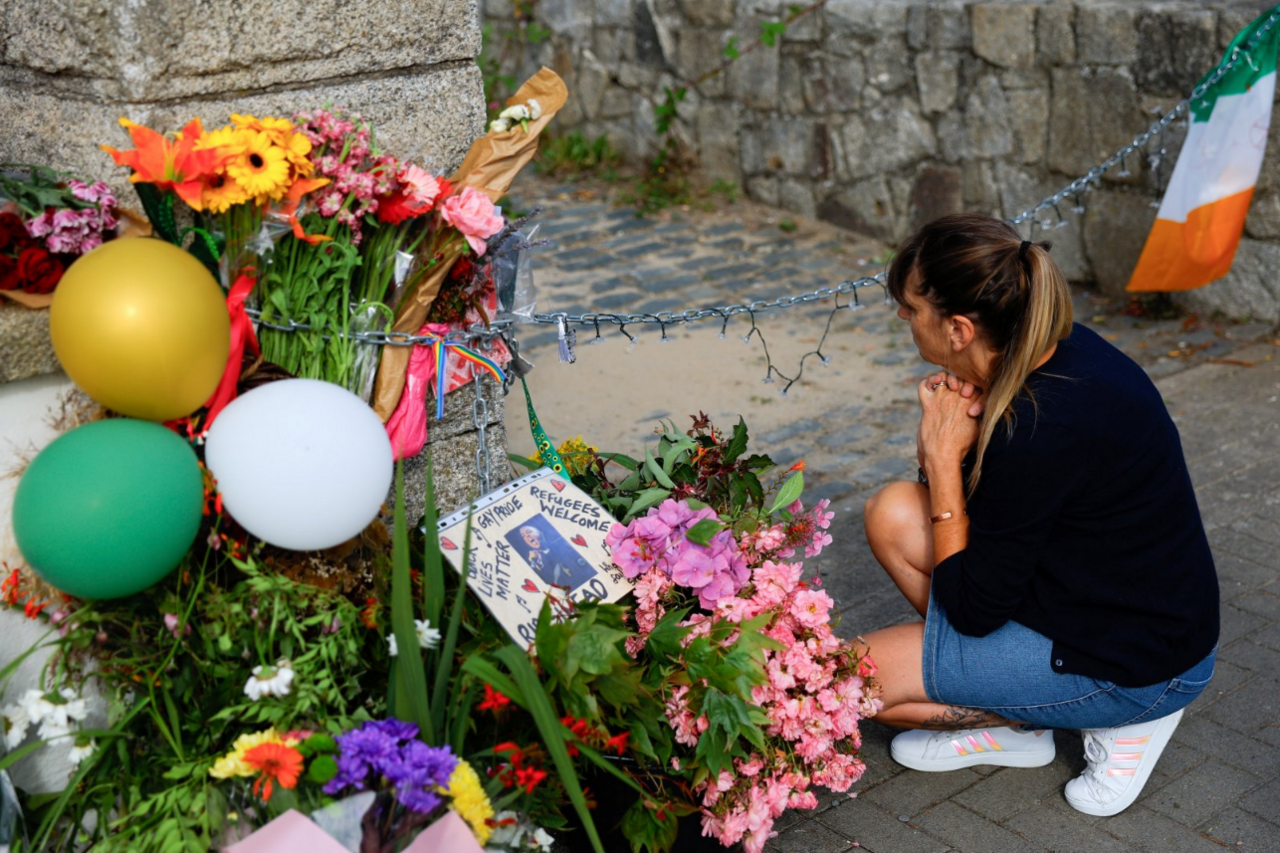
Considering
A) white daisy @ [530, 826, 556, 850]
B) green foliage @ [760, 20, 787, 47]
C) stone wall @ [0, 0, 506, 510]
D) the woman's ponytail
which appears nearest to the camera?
white daisy @ [530, 826, 556, 850]

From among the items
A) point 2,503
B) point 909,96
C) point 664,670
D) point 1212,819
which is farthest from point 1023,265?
point 909,96

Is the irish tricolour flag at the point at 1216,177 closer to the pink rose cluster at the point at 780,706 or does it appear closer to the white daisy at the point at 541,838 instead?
the pink rose cluster at the point at 780,706

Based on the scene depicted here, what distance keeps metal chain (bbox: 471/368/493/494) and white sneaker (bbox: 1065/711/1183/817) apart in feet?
4.61

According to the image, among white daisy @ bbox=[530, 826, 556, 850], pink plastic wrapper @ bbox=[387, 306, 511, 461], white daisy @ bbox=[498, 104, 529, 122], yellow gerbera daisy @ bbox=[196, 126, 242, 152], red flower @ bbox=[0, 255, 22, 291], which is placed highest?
white daisy @ bbox=[498, 104, 529, 122]

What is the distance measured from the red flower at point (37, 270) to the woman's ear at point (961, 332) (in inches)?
64.0

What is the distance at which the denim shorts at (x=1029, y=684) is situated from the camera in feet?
8.05

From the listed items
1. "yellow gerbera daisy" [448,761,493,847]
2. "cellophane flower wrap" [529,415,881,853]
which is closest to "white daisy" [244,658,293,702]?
"yellow gerbera daisy" [448,761,493,847]

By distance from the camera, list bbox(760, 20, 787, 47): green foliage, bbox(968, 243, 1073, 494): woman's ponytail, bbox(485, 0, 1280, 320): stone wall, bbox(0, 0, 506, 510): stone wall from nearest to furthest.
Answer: bbox(0, 0, 506, 510): stone wall < bbox(968, 243, 1073, 494): woman's ponytail < bbox(485, 0, 1280, 320): stone wall < bbox(760, 20, 787, 47): green foliage

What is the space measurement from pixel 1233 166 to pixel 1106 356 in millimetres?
2753

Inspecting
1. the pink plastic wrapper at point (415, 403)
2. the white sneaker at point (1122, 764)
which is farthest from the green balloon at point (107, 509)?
the white sneaker at point (1122, 764)

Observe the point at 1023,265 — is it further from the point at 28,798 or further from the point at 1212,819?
the point at 28,798

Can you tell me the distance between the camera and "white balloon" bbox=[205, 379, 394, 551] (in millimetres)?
1829

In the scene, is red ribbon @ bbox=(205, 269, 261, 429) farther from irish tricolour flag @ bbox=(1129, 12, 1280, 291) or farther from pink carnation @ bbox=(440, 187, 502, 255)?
irish tricolour flag @ bbox=(1129, 12, 1280, 291)

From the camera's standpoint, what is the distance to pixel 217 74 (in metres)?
2.14
